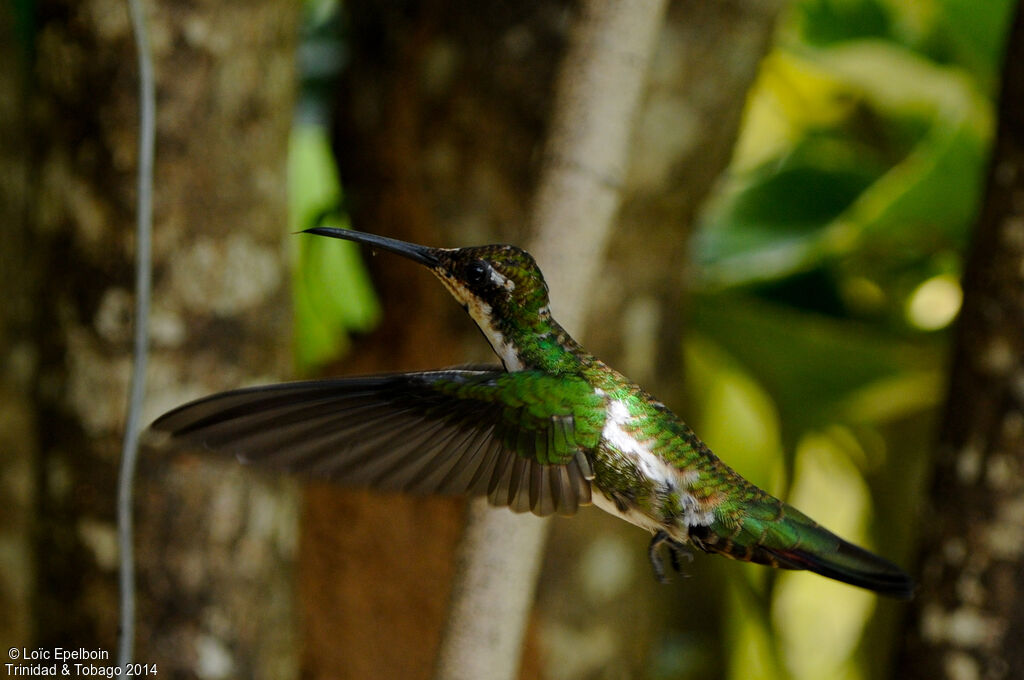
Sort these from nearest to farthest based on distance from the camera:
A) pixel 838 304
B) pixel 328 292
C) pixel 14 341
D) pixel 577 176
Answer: pixel 577 176
pixel 14 341
pixel 328 292
pixel 838 304

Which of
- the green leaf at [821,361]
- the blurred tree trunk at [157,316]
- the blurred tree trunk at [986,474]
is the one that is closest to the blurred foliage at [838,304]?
the green leaf at [821,361]

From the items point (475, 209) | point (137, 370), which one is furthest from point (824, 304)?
point (137, 370)

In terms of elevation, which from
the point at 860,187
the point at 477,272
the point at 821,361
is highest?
the point at 860,187

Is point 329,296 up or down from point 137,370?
up

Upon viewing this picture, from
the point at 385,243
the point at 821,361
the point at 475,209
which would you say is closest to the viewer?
the point at 385,243

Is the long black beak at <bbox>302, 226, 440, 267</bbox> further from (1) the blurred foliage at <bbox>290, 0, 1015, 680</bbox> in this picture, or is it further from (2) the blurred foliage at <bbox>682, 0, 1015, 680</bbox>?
(2) the blurred foliage at <bbox>682, 0, 1015, 680</bbox>

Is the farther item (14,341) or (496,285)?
(14,341)

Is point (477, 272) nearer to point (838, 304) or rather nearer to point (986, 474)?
point (986, 474)

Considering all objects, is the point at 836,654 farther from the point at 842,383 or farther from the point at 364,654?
the point at 364,654
